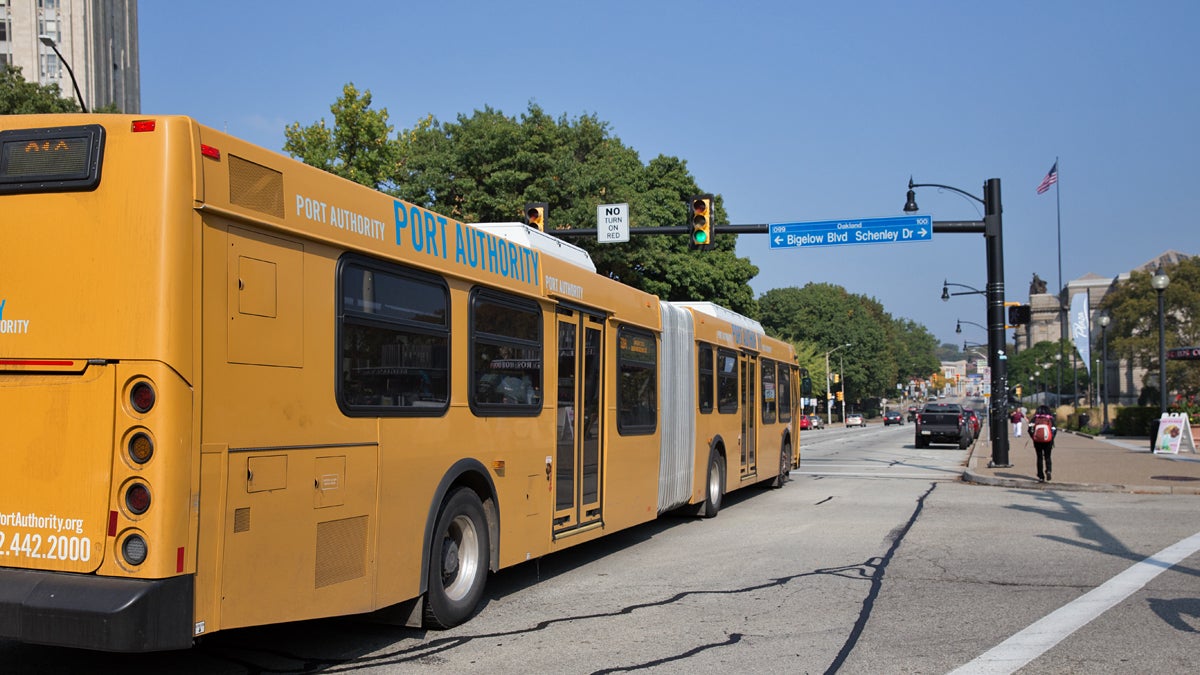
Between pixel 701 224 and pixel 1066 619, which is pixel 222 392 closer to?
pixel 1066 619

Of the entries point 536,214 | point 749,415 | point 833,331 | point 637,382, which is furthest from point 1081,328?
point 833,331

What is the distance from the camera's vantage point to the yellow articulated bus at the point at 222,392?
4.95 metres

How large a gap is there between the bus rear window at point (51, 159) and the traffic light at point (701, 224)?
17142 mm

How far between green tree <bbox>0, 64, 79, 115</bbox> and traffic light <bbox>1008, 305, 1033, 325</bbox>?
2776cm

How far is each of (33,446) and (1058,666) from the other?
598 cm

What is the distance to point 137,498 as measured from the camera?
4930 mm

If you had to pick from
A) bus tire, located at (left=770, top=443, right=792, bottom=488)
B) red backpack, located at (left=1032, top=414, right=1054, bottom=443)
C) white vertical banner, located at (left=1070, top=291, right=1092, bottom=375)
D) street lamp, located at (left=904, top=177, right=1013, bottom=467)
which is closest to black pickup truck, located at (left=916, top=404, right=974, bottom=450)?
white vertical banner, located at (left=1070, top=291, right=1092, bottom=375)

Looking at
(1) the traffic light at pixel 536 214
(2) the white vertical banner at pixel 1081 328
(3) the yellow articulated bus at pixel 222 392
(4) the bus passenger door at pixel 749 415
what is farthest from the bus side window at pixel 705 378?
(2) the white vertical banner at pixel 1081 328

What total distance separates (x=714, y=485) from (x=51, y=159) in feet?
36.9

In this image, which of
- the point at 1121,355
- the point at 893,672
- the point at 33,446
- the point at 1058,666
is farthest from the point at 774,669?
the point at 1121,355

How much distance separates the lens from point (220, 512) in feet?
17.0

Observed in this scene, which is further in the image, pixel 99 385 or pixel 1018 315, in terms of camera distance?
pixel 1018 315

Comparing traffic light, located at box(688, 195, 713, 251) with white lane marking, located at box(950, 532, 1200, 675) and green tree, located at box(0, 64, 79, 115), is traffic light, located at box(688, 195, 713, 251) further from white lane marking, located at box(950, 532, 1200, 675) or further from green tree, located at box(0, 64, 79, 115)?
green tree, located at box(0, 64, 79, 115)

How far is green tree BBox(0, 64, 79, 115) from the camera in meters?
30.6
